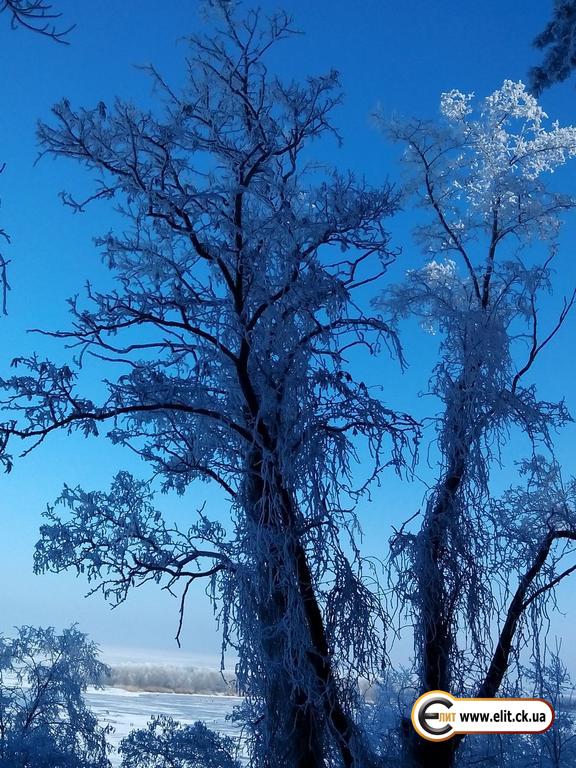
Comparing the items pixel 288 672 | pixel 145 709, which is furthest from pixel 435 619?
pixel 145 709

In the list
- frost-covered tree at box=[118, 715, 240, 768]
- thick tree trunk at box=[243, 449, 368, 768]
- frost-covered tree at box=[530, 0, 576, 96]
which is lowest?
frost-covered tree at box=[118, 715, 240, 768]

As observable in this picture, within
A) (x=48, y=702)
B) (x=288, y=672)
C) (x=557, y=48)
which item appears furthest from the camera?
(x=48, y=702)

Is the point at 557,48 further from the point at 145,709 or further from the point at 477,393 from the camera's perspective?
the point at 145,709

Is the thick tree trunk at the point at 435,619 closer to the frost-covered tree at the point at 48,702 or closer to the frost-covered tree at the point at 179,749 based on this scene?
the frost-covered tree at the point at 179,749

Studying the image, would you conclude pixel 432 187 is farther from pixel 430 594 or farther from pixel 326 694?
pixel 326 694

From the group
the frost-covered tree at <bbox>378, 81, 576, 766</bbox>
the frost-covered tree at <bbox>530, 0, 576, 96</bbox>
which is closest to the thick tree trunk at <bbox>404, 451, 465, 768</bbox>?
the frost-covered tree at <bbox>378, 81, 576, 766</bbox>

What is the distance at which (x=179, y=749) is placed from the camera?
606cm

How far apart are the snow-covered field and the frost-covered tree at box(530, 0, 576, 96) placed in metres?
5.68

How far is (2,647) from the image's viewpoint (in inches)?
312

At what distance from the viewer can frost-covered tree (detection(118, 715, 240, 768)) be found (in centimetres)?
590

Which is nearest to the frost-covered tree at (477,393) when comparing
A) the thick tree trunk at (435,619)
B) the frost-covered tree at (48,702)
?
the thick tree trunk at (435,619)

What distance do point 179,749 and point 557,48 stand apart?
6.28 m

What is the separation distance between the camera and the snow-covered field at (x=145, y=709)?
6744 millimetres

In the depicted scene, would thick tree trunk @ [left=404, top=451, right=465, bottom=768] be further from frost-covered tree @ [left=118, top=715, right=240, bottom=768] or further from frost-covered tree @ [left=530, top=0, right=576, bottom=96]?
frost-covered tree @ [left=530, top=0, right=576, bottom=96]
